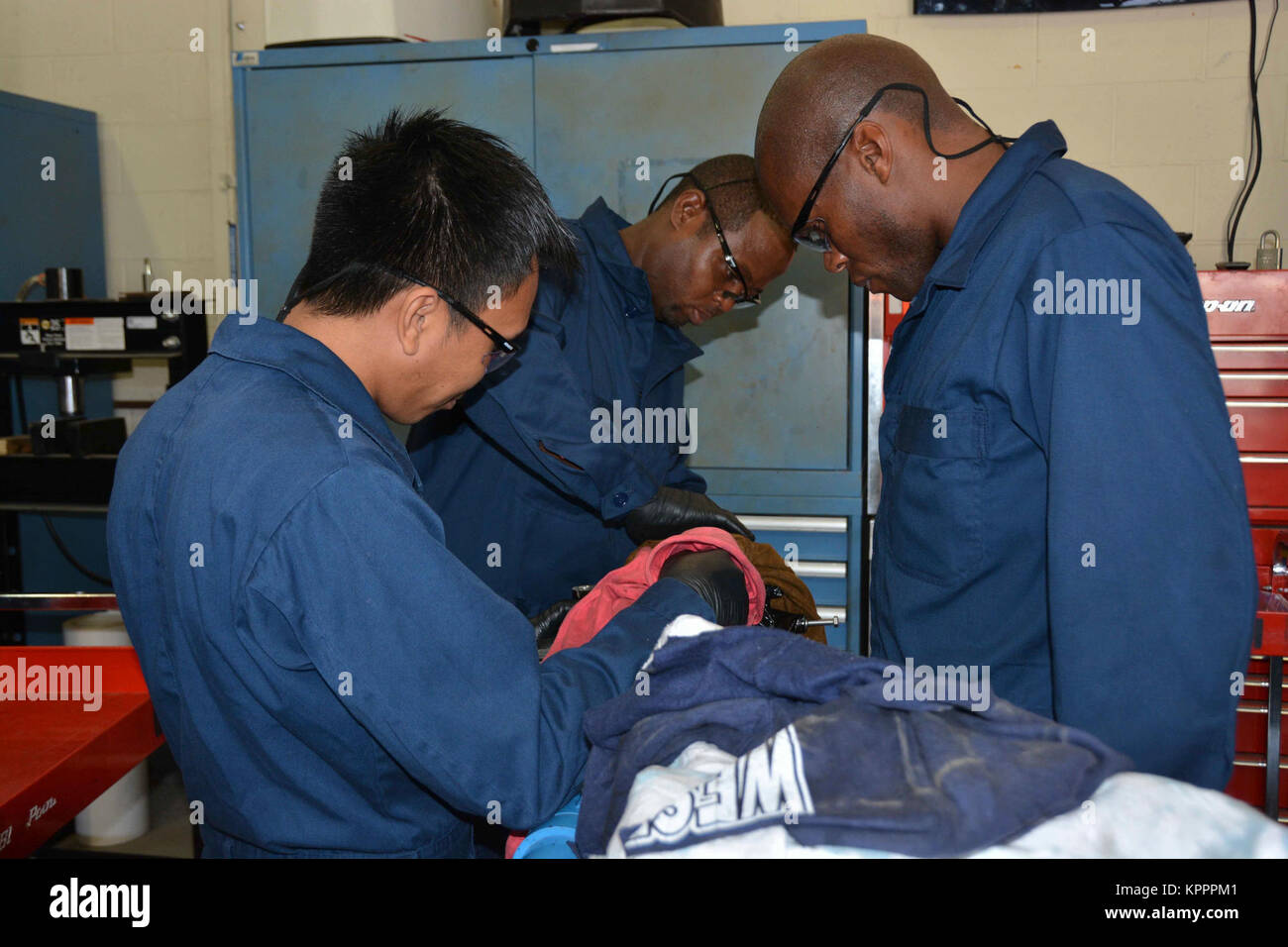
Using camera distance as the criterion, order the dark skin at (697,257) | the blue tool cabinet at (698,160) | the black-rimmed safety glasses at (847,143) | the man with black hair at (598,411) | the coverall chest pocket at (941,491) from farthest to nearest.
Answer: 1. the blue tool cabinet at (698,160)
2. the dark skin at (697,257)
3. the man with black hair at (598,411)
4. the black-rimmed safety glasses at (847,143)
5. the coverall chest pocket at (941,491)

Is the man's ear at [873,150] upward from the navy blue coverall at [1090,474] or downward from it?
upward

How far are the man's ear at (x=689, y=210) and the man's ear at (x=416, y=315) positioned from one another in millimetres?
1032

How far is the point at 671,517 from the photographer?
173cm

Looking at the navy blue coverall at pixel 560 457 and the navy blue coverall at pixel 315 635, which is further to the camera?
the navy blue coverall at pixel 560 457

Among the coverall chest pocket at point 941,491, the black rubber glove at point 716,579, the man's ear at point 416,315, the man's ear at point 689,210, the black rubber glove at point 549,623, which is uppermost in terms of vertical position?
the man's ear at point 689,210

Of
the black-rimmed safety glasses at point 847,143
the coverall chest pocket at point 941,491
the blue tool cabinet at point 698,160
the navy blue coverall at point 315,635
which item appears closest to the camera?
the navy blue coverall at point 315,635

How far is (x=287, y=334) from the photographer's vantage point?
1.01 metres

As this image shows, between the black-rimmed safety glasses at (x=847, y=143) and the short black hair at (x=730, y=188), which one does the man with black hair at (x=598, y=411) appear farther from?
the black-rimmed safety glasses at (x=847, y=143)

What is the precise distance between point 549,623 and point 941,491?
63 cm

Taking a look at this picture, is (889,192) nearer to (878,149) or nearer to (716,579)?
(878,149)

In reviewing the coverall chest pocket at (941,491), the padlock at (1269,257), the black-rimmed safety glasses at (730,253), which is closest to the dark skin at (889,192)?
the coverall chest pocket at (941,491)

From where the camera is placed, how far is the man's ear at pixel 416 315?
1.07 m

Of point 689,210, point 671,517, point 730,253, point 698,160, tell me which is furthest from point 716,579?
point 698,160

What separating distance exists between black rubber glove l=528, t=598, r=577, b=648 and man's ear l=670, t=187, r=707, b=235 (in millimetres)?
906
